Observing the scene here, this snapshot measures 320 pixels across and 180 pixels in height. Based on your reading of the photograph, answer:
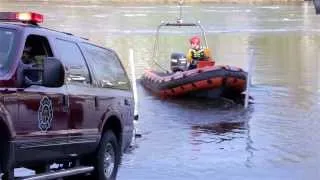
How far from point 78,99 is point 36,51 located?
76 cm

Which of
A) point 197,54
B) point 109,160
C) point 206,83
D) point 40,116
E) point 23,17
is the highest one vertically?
point 23,17

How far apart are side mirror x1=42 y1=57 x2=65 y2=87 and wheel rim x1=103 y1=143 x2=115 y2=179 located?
2.28 meters

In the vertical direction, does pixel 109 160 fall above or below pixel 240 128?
above

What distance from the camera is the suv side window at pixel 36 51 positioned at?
8000 millimetres

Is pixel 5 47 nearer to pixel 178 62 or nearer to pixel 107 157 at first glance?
pixel 107 157

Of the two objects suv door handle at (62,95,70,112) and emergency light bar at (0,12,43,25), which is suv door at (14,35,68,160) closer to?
suv door handle at (62,95,70,112)

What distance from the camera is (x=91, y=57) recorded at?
9703mm

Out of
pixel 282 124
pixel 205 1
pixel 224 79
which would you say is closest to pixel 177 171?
pixel 282 124

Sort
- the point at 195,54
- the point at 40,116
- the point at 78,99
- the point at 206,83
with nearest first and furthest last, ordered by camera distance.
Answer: the point at 40,116 → the point at 78,99 → the point at 206,83 → the point at 195,54

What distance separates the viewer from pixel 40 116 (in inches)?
304

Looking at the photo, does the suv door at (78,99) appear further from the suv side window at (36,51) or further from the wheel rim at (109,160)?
the wheel rim at (109,160)

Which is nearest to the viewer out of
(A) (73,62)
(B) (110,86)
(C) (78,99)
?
(C) (78,99)

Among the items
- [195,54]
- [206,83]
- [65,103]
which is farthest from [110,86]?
[195,54]

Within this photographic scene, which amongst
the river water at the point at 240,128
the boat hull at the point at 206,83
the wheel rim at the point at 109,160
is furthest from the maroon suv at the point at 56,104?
the boat hull at the point at 206,83
